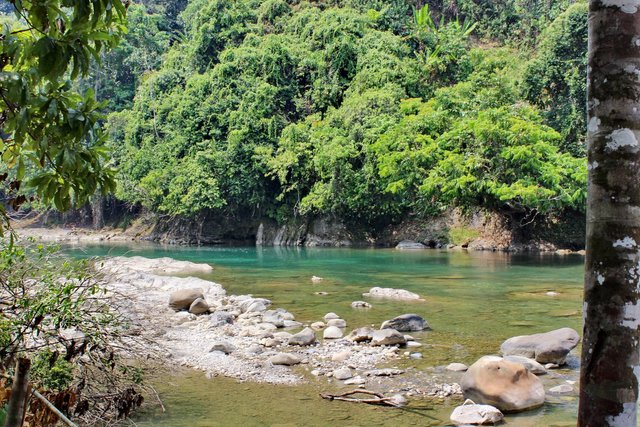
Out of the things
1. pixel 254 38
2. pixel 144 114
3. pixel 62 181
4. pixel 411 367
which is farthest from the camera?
pixel 144 114

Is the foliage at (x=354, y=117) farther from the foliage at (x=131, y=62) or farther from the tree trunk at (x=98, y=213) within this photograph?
the foliage at (x=131, y=62)

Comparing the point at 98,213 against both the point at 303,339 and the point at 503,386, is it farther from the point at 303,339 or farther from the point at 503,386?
the point at 503,386

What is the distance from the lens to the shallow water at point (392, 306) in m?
6.56

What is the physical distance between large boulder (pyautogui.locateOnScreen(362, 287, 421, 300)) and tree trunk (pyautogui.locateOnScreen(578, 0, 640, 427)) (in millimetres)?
12226

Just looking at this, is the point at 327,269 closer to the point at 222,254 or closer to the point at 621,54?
the point at 222,254

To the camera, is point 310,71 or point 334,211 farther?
point 310,71

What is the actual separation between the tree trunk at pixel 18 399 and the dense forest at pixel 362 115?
77.7 feet

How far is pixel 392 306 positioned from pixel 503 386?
264 inches

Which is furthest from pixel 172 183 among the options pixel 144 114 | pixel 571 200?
pixel 571 200

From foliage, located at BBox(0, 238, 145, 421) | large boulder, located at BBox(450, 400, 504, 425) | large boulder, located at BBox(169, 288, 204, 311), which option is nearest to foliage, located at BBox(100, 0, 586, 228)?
large boulder, located at BBox(169, 288, 204, 311)

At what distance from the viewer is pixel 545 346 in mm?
8492

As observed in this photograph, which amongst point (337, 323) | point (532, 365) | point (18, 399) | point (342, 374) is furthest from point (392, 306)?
point (18, 399)

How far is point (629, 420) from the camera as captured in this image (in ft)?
7.59

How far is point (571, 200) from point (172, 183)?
69.6 ft
